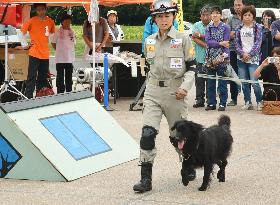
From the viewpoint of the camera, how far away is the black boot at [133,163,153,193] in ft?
24.2

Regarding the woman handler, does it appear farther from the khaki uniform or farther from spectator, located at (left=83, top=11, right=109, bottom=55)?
spectator, located at (left=83, top=11, right=109, bottom=55)

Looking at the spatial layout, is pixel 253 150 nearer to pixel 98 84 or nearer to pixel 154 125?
pixel 154 125

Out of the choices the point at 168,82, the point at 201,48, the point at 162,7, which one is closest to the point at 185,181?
the point at 168,82

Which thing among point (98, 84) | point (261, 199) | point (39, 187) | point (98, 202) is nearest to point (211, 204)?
point (261, 199)

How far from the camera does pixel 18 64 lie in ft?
49.4

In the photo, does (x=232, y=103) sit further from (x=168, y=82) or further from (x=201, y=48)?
(x=168, y=82)

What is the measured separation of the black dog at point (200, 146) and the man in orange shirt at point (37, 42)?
717 centimetres

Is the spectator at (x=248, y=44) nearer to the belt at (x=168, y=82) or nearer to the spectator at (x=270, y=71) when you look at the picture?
the spectator at (x=270, y=71)

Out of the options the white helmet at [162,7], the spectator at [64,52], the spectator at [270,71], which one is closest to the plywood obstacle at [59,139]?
the white helmet at [162,7]

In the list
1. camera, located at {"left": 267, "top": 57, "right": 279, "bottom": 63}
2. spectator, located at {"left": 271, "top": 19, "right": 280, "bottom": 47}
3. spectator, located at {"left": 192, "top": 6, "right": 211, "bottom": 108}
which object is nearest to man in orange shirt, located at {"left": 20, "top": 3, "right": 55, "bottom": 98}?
spectator, located at {"left": 192, "top": 6, "right": 211, "bottom": 108}

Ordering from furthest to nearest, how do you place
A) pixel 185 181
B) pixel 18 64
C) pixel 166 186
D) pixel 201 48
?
pixel 201 48
pixel 18 64
pixel 166 186
pixel 185 181

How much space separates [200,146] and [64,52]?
8.58 m

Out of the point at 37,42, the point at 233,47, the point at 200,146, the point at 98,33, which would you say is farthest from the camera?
the point at 98,33

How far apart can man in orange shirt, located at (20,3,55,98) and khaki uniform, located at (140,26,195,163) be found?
705cm
